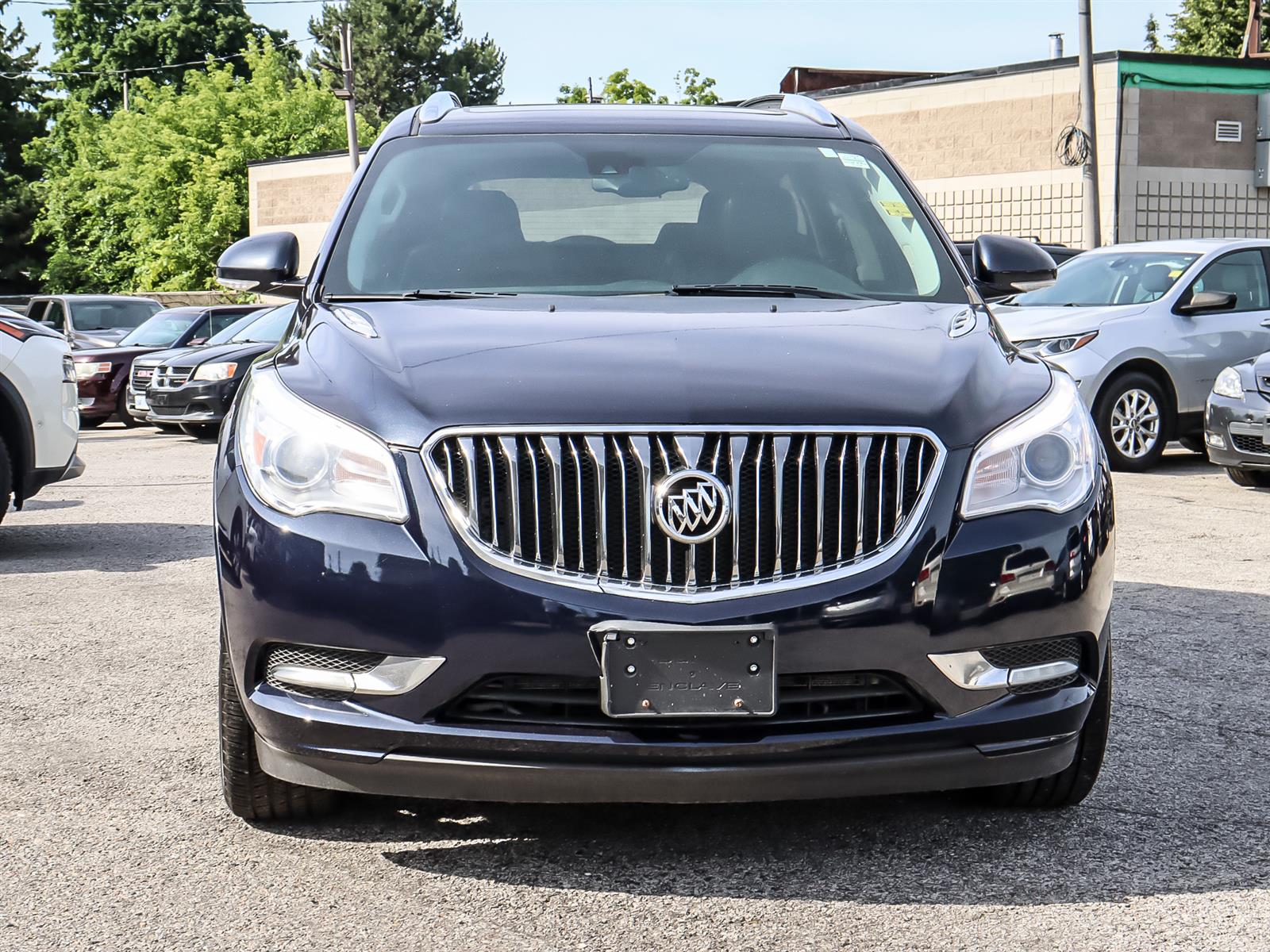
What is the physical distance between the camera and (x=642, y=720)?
306cm

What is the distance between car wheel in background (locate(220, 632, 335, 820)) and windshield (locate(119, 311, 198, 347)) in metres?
16.9

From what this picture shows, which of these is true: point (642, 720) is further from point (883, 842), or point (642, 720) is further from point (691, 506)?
point (883, 842)

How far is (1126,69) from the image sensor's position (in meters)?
25.8

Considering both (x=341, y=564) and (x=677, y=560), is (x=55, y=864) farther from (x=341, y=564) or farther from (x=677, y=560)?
(x=677, y=560)

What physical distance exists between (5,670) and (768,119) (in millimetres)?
3149

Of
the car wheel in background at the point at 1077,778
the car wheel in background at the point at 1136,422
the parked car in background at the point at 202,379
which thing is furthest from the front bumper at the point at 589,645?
the parked car in background at the point at 202,379

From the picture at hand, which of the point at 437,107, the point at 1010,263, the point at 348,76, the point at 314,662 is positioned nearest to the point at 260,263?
the point at 437,107

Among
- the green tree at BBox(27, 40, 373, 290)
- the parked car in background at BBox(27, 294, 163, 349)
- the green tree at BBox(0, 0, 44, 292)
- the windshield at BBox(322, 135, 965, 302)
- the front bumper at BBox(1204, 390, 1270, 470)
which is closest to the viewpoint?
the windshield at BBox(322, 135, 965, 302)

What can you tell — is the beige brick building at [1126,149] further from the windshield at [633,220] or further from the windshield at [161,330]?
the windshield at [633,220]

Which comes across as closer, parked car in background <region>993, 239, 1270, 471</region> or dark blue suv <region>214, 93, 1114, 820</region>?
dark blue suv <region>214, 93, 1114, 820</region>

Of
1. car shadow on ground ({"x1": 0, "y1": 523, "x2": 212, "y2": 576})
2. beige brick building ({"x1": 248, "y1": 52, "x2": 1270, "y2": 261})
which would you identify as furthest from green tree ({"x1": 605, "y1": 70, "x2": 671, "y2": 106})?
car shadow on ground ({"x1": 0, "y1": 523, "x2": 212, "y2": 576})

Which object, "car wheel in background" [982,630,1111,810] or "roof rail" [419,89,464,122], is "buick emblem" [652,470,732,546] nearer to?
"car wheel in background" [982,630,1111,810]

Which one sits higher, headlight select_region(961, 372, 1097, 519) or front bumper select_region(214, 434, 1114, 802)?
headlight select_region(961, 372, 1097, 519)

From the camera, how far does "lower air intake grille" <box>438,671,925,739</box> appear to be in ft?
10.0
